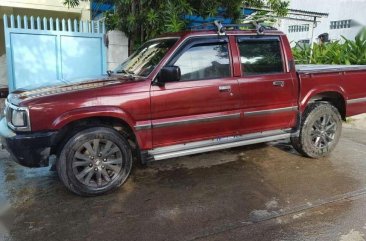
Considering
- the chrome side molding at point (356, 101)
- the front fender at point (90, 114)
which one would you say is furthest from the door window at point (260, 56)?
the front fender at point (90, 114)

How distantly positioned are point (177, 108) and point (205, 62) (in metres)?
0.73

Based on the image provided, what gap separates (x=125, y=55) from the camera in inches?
308

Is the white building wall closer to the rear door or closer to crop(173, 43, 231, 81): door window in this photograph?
the rear door

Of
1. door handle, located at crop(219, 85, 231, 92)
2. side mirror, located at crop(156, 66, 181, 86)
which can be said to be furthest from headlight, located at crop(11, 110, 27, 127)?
door handle, located at crop(219, 85, 231, 92)

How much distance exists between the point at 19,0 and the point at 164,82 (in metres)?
7.34

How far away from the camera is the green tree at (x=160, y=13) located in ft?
21.6

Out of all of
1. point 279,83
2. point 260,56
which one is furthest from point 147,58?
point 279,83

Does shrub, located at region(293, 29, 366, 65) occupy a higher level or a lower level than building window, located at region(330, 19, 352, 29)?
lower

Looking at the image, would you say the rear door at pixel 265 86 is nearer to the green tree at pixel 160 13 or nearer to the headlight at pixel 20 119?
the green tree at pixel 160 13

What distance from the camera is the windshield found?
173 inches

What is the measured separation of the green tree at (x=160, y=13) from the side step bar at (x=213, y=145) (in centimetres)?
258

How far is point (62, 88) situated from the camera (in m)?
4.13

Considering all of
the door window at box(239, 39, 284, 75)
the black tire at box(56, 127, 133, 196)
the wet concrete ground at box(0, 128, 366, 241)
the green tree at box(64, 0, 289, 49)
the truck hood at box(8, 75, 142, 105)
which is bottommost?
the wet concrete ground at box(0, 128, 366, 241)

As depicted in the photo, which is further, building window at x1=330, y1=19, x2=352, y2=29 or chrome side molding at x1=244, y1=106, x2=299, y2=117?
building window at x1=330, y1=19, x2=352, y2=29
